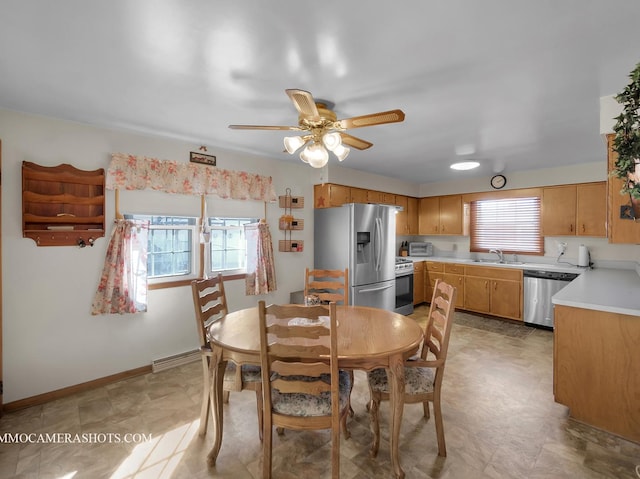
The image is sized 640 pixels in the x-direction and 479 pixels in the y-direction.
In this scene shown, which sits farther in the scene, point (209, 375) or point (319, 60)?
point (209, 375)

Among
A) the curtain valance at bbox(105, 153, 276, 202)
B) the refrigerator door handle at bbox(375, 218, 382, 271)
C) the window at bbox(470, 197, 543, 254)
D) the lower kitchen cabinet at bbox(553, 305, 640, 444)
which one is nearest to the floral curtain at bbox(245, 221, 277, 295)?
the curtain valance at bbox(105, 153, 276, 202)

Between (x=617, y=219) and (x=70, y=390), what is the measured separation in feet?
14.9

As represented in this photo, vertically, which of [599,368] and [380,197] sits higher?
[380,197]

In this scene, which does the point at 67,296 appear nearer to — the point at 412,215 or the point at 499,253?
the point at 412,215

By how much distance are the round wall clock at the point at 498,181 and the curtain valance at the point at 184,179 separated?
3.67m

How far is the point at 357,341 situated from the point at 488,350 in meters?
A: 2.58

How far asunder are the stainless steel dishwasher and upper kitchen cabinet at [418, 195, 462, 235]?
139 cm

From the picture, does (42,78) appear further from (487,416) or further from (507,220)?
(507,220)

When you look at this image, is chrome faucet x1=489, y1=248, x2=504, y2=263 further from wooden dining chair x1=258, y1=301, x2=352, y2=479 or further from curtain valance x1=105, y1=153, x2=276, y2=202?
wooden dining chair x1=258, y1=301, x2=352, y2=479

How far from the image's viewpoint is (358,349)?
1.59 metres

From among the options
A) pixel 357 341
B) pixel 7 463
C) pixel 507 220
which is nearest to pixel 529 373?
pixel 357 341

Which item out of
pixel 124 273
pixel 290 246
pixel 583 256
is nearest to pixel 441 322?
pixel 290 246

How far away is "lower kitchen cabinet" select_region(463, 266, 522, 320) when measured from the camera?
14.4 ft

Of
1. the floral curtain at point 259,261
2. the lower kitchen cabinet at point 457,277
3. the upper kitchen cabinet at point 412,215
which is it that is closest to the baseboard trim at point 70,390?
the floral curtain at point 259,261
